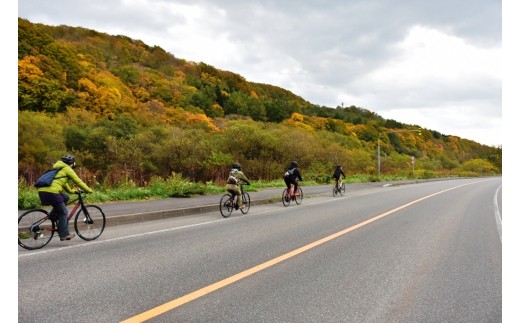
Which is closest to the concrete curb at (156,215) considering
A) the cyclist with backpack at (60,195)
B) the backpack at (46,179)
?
the cyclist with backpack at (60,195)

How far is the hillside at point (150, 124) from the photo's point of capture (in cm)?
3378

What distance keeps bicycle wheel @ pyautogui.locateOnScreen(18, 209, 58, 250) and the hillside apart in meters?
9.73

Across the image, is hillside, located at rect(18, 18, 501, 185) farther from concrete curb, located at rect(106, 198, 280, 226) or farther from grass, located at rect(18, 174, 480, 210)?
concrete curb, located at rect(106, 198, 280, 226)

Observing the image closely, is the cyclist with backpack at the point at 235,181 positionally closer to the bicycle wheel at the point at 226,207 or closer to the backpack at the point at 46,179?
the bicycle wheel at the point at 226,207

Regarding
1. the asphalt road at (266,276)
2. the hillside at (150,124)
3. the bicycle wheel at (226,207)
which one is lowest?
the asphalt road at (266,276)

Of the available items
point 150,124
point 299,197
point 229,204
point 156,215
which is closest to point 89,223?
point 156,215

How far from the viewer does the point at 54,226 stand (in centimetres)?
764

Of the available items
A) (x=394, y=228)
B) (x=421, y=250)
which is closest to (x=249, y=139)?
(x=394, y=228)

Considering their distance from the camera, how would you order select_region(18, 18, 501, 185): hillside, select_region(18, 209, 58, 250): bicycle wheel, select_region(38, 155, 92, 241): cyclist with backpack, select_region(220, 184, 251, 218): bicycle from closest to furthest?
select_region(18, 209, 58, 250): bicycle wheel → select_region(38, 155, 92, 241): cyclist with backpack → select_region(220, 184, 251, 218): bicycle → select_region(18, 18, 501, 185): hillside

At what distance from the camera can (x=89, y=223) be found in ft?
27.1

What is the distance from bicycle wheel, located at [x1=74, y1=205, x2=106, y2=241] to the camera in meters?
8.14

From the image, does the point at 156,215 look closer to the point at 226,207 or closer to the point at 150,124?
the point at 226,207

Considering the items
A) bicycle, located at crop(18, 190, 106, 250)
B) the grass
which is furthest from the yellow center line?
the grass

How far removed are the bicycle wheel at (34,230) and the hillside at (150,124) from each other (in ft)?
31.9
